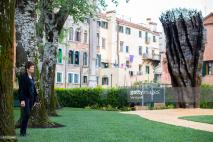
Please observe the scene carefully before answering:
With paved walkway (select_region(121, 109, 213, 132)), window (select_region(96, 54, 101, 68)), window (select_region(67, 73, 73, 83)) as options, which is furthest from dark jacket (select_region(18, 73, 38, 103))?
window (select_region(96, 54, 101, 68))

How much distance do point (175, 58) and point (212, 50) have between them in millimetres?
14109

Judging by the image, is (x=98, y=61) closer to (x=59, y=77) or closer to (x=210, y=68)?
(x=59, y=77)

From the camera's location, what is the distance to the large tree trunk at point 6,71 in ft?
25.5

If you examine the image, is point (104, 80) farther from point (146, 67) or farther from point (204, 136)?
point (204, 136)

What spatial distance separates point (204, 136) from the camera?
1209 cm

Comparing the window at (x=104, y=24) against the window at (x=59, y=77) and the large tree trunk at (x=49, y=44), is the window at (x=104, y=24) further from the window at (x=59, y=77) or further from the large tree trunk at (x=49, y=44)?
the large tree trunk at (x=49, y=44)

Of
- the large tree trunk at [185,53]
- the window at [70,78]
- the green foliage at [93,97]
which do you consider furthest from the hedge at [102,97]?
the window at [70,78]

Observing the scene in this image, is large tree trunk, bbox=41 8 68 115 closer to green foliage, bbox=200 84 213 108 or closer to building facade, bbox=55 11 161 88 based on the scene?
green foliage, bbox=200 84 213 108

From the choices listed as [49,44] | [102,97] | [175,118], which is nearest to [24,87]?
[49,44]

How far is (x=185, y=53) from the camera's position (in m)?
31.1

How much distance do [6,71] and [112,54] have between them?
203 feet

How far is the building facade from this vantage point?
196 feet

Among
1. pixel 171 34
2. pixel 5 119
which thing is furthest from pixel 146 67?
pixel 5 119

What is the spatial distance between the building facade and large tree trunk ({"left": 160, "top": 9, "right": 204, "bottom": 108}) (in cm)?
2152
